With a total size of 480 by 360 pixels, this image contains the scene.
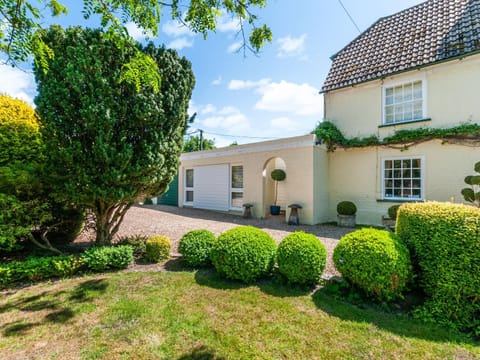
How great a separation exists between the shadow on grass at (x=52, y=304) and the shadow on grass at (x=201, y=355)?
1726mm

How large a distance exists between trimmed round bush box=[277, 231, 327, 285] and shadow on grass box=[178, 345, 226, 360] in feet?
5.42

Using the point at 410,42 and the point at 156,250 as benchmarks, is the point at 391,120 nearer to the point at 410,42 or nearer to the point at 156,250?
the point at 410,42

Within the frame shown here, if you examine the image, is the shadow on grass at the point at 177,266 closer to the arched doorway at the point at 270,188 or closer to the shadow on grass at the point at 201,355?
the shadow on grass at the point at 201,355

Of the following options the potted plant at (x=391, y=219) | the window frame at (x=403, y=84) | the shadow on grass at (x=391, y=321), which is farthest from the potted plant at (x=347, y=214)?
the shadow on grass at (x=391, y=321)

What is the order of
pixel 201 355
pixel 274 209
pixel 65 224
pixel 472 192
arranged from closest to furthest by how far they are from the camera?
pixel 201 355 → pixel 65 224 → pixel 472 192 → pixel 274 209

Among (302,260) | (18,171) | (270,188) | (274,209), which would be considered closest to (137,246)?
(18,171)

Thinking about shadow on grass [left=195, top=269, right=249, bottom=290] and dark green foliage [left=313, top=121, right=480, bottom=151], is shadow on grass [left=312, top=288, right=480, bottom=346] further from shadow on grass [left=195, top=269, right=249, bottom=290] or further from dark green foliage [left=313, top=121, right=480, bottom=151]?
dark green foliage [left=313, top=121, right=480, bottom=151]

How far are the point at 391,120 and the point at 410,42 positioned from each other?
289 centimetres

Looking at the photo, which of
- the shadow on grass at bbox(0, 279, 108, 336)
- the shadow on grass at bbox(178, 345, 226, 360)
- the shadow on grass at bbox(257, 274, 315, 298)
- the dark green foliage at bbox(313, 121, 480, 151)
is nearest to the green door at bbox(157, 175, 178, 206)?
the dark green foliage at bbox(313, 121, 480, 151)

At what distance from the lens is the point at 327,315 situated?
9.52 ft

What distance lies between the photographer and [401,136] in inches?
309

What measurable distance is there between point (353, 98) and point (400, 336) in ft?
28.5

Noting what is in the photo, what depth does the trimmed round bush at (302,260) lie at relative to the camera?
3488mm

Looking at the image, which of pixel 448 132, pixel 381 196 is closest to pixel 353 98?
pixel 448 132
